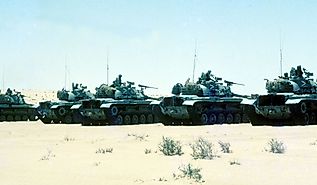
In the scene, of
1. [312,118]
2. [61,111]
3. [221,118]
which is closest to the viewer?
[312,118]

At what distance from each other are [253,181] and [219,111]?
27.4m

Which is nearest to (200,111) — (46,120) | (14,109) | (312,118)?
(312,118)

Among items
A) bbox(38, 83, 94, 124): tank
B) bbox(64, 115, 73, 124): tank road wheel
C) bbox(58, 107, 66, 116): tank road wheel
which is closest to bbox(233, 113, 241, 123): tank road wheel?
bbox(38, 83, 94, 124): tank

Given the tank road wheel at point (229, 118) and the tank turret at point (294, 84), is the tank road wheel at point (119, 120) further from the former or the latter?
the tank turret at point (294, 84)

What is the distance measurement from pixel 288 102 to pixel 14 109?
2441cm

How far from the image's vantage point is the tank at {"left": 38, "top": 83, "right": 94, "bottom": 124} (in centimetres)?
4171

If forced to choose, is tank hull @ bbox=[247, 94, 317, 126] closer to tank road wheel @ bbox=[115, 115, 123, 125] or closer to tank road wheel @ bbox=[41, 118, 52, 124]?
tank road wheel @ bbox=[115, 115, 123, 125]

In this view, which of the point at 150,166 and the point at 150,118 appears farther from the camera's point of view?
the point at 150,118

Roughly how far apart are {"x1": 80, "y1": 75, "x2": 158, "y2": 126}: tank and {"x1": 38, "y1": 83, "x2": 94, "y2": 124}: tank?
1.86m

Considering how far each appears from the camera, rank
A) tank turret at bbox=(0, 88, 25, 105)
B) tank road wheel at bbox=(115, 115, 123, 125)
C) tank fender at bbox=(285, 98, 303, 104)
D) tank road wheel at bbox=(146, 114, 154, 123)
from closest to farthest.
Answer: tank fender at bbox=(285, 98, 303, 104)
tank road wheel at bbox=(115, 115, 123, 125)
tank road wheel at bbox=(146, 114, 154, 123)
tank turret at bbox=(0, 88, 25, 105)

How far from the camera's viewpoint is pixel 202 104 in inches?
1404

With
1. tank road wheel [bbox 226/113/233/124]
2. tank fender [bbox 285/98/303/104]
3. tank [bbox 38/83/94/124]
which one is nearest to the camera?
tank fender [bbox 285/98/303/104]

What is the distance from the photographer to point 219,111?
37000mm

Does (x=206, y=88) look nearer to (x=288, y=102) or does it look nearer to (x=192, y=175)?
(x=288, y=102)
